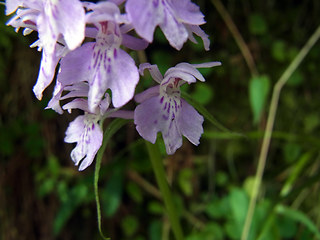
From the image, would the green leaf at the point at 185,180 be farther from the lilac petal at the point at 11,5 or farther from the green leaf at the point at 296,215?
the lilac petal at the point at 11,5

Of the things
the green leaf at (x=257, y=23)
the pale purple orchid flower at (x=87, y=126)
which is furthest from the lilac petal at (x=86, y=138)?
the green leaf at (x=257, y=23)

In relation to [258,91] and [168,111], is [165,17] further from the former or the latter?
[258,91]

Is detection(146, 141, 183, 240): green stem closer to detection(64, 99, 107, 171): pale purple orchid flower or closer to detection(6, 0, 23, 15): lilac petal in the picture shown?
detection(64, 99, 107, 171): pale purple orchid flower

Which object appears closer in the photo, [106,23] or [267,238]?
[106,23]

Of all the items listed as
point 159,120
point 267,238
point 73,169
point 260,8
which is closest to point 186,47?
point 260,8

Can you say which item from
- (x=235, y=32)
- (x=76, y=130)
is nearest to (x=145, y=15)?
(x=76, y=130)

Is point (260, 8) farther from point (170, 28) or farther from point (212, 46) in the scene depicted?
point (170, 28)
